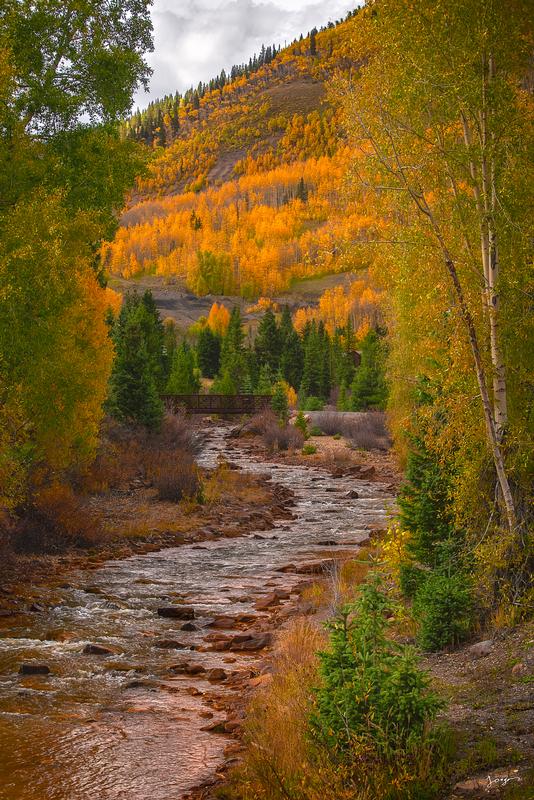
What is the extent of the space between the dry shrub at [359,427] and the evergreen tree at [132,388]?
1936cm

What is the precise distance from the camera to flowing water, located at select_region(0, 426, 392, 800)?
8.13 metres

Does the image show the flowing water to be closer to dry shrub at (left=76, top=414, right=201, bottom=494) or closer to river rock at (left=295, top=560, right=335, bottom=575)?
river rock at (left=295, top=560, right=335, bottom=575)

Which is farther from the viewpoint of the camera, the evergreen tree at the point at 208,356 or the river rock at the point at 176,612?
the evergreen tree at the point at 208,356

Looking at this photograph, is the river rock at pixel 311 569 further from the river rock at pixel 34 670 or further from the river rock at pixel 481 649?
the river rock at pixel 481 649

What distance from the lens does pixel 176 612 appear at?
15141 mm

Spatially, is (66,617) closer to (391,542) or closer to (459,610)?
(391,542)

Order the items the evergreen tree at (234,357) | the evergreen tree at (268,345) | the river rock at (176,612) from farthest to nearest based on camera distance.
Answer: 1. the evergreen tree at (268,345)
2. the evergreen tree at (234,357)
3. the river rock at (176,612)

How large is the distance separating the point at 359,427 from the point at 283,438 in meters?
6.74

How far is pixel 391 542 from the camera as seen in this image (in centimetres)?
1235

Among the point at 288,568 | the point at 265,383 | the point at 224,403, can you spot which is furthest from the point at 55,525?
the point at 265,383

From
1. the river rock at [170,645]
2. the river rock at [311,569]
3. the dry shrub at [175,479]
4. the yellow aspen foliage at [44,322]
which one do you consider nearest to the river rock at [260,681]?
the river rock at [170,645]

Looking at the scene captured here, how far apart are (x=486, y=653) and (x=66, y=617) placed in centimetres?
883

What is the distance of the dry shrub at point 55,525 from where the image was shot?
19.8 metres

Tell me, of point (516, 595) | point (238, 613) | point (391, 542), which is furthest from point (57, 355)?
point (516, 595)
